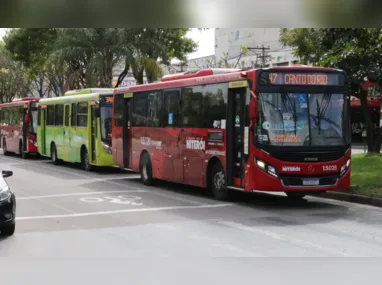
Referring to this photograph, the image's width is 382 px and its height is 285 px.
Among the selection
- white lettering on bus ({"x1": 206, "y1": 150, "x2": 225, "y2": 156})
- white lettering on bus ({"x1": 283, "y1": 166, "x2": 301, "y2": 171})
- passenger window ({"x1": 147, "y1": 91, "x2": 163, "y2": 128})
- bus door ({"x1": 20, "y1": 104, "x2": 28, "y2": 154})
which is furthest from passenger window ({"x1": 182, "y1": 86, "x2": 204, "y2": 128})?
bus door ({"x1": 20, "y1": 104, "x2": 28, "y2": 154})

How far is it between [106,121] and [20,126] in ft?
38.4

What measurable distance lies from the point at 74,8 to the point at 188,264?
164 inches

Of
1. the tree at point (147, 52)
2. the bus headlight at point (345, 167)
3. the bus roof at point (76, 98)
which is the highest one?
the tree at point (147, 52)

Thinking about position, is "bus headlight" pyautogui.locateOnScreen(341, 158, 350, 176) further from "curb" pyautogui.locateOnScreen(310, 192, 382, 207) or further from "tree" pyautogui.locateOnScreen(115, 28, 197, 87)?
"tree" pyautogui.locateOnScreen(115, 28, 197, 87)

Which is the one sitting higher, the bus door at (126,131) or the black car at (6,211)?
the bus door at (126,131)

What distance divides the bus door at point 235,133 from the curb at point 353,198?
2796mm

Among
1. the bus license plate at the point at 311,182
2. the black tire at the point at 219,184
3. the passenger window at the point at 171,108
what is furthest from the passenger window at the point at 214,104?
the bus license plate at the point at 311,182

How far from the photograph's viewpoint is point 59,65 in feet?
118

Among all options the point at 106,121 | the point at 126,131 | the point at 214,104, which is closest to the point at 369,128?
the point at 126,131

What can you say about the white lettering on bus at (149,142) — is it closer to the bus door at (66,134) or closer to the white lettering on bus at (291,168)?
the white lettering on bus at (291,168)

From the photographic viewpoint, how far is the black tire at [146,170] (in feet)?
61.8

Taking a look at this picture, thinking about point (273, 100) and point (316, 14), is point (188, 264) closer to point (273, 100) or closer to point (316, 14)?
point (316, 14)

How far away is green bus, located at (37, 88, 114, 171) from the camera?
2309 centimetres

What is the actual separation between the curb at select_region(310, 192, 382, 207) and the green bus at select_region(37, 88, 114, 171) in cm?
925
